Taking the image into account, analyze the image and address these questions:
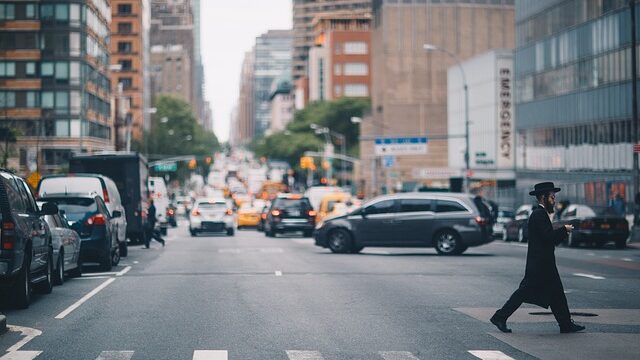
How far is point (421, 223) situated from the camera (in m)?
30.8

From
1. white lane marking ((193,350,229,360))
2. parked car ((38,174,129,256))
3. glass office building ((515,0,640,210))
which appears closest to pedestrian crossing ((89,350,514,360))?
white lane marking ((193,350,229,360))

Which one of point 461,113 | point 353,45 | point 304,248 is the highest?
point 353,45

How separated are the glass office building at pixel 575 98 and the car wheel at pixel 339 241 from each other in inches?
940

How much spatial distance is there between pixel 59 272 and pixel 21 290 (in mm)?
4004

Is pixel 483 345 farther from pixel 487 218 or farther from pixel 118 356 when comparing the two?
pixel 487 218

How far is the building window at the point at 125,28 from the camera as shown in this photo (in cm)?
13800

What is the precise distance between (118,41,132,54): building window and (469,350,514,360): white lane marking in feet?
427

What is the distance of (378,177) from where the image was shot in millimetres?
117125

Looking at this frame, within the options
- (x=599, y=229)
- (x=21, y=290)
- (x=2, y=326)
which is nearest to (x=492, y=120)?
(x=599, y=229)

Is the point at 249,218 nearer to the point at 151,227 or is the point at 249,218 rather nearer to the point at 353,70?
the point at 151,227

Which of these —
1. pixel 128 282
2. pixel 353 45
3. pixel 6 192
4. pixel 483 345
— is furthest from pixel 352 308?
pixel 353 45

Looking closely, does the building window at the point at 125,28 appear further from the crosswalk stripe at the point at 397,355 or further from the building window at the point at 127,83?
the crosswalk stripe at the point at 397,355

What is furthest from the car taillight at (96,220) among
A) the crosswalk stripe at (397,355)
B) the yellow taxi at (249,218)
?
the yellow taxi at (249,218)

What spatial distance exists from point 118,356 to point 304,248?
24.5m
